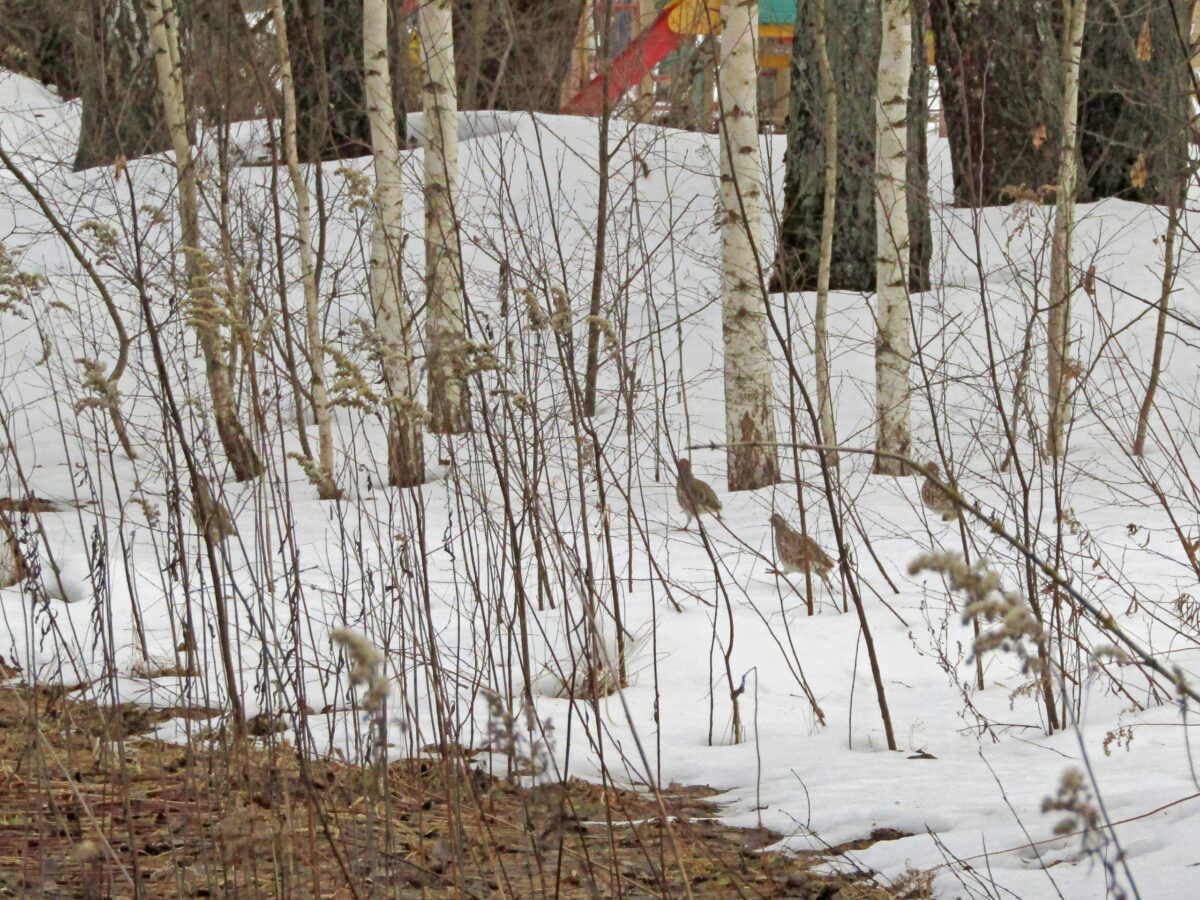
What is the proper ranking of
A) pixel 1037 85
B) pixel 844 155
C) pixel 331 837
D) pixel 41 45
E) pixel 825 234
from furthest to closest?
pixel 41 45
pixel 1037 85
pixel 844 155
pixel 825 234
pixel 331 837

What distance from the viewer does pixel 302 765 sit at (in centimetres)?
225

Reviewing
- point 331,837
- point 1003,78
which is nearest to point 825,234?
point 1003,78

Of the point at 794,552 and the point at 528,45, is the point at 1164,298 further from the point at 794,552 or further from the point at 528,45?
the point at 528,45

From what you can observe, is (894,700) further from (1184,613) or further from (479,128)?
(479,128)

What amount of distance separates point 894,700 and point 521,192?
9.14 meters

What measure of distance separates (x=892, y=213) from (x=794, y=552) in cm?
308

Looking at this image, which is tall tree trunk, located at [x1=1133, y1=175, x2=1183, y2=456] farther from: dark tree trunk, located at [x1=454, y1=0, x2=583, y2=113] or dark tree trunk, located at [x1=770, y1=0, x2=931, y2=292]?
dark tree trunk, located at [x1=454, y1=0, x2=583, y2=113]

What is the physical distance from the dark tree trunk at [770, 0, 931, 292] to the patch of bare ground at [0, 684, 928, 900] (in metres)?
8.49

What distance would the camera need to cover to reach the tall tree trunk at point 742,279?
7.84 meters

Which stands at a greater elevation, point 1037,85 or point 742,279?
point 1037,85

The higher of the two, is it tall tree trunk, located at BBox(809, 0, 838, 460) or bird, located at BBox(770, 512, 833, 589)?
tall tree trunk, located at BBox(809, 0, 838, 460)

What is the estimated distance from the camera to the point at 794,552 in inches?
225

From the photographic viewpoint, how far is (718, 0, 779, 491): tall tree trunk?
7844 millimetres

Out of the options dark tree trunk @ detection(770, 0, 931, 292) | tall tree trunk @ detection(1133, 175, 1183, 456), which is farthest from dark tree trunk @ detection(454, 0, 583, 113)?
tall tree trunk @ detection(1133, 175, 1183, 456)
